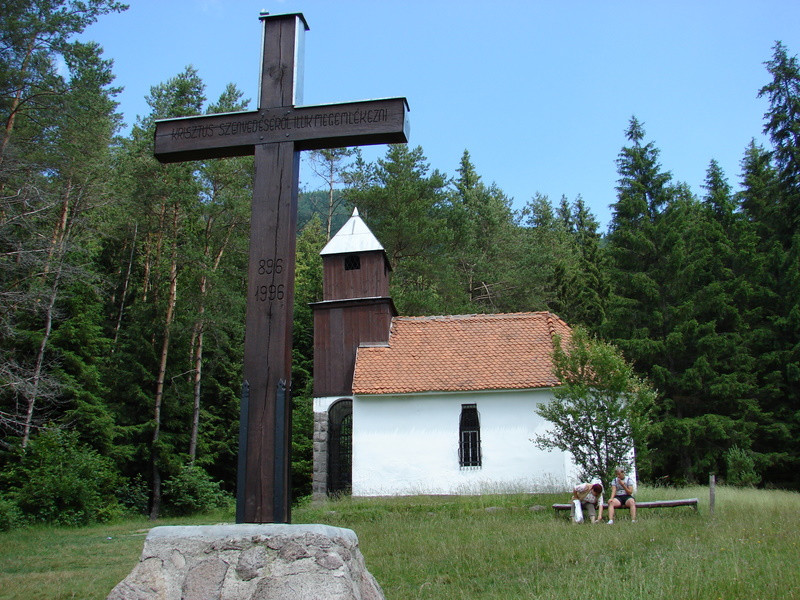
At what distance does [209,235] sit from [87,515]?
38.1 ft

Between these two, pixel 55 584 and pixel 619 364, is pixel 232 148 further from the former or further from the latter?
pixel 619 364

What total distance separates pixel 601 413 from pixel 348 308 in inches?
372

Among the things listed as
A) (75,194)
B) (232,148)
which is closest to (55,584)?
(232,148)

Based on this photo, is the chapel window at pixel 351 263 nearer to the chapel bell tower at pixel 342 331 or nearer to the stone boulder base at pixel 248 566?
the chapel bell tower at pixel 342 331

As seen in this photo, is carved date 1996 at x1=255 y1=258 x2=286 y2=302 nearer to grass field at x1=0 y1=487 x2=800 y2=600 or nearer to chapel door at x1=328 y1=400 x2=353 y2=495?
grass field at x1=0 y1=487 x2=800 y2=600

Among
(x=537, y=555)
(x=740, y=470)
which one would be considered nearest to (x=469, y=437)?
(x=740, y=470)

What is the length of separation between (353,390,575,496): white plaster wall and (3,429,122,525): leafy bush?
6606 mm

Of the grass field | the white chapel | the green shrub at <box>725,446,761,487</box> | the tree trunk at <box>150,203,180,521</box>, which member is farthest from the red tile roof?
the tree trunk at <box>150,203,180,521</box>

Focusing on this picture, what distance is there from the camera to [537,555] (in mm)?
8539

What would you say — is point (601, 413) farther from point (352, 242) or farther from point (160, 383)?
point (160, 383)

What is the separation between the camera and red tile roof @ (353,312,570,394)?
63.7 feet

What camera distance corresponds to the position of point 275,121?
571 centimetres

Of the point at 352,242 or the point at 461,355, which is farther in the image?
the point at 352,242

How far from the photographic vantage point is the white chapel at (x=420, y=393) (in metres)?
18.9
